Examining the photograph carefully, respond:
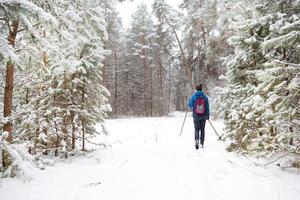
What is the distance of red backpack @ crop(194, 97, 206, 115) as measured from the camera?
1022cm

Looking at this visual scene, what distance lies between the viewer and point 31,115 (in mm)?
7609

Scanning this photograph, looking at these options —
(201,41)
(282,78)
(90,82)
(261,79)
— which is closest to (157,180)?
(261,79)

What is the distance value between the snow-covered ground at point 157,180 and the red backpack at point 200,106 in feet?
5.98

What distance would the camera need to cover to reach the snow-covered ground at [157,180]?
5.45 meters

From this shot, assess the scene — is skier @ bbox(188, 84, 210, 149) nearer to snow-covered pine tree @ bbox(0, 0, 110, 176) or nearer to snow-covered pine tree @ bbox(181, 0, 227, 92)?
snow-covered pine tree @ bbox(0, 0, 110, 176)

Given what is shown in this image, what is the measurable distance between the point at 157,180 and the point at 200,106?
4.57m

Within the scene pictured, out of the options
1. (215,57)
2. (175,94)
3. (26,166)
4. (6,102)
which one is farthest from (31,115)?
(175,94)

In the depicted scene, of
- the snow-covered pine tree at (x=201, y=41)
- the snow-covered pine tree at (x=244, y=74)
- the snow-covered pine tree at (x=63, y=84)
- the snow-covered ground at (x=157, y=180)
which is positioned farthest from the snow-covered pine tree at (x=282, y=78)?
the snow-covered pine tree at (x=201, y=41)

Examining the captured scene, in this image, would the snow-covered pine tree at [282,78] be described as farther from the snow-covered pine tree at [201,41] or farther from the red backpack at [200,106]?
the snow-covered pine tree at [201,41]

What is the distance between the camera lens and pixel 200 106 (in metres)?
10.3

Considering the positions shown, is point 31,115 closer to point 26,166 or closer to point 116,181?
point 116,181

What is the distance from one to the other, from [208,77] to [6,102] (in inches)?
866

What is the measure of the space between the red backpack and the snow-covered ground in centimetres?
182

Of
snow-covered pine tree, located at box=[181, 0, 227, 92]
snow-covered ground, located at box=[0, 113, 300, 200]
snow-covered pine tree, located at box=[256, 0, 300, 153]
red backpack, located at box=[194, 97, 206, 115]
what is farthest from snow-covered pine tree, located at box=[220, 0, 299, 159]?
snow-covered pine tree, located at box=[181, 0, 227, 92]
